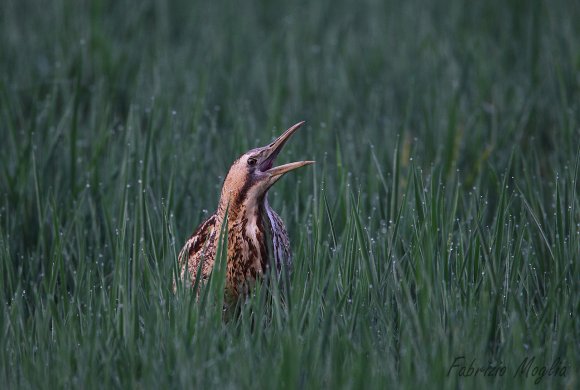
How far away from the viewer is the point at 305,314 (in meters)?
4.34

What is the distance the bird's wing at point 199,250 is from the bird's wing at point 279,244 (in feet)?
0.94

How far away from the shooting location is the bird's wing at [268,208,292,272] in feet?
15.9

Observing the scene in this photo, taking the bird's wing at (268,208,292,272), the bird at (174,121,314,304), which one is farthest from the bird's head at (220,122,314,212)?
the bird's wing at (268,208,292,272)

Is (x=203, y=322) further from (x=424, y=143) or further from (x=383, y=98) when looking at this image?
(x=383, y=98)

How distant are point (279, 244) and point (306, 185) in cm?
130

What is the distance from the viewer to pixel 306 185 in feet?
20.1

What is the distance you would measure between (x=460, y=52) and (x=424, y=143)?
165cm

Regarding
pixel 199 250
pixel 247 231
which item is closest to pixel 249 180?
pixel 247 231

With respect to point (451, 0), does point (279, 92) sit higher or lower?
lower

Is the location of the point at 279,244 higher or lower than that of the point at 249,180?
lower

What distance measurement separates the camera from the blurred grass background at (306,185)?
417 cm

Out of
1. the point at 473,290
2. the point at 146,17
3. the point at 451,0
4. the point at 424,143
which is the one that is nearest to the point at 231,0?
the point at 146,17

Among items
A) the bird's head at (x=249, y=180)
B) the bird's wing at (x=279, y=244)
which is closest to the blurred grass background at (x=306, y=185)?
the bird's wing at (x=279, y=244)

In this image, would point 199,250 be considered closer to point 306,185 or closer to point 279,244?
point 279,244
